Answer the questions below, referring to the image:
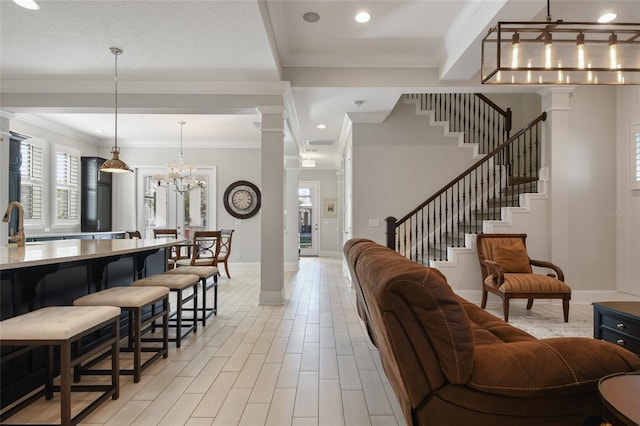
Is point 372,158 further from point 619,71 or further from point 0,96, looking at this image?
point 0,96

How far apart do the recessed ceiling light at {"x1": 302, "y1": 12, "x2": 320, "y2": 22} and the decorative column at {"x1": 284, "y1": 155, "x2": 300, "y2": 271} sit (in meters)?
4.30

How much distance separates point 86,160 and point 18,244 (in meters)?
5.35

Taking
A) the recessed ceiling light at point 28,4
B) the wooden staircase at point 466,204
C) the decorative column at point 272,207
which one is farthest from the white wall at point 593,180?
the recessed ceiling light at point 28,4

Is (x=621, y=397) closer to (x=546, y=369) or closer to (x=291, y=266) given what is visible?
(x=546, y=369)

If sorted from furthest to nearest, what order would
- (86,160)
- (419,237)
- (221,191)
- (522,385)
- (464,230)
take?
(221,191) → (86,160) → (419,237) → (464,230) → (522,385)

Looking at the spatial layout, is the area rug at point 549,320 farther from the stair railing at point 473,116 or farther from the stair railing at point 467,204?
the stair railing at point 473,116

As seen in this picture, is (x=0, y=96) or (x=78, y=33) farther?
(x=0, y=96)

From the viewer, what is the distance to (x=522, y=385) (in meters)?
1.33

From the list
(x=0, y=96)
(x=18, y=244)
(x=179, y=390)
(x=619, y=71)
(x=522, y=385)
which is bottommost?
(x=179, y=390)

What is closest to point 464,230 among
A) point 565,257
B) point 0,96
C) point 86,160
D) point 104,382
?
point 565,257

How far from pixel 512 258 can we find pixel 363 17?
3.28m

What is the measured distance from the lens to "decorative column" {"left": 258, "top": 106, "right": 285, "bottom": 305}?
4.64 meters

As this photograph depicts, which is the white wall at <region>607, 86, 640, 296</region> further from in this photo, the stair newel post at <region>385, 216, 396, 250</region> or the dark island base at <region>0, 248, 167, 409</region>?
the dark island base at <region>0, 248, 167, 409</region>

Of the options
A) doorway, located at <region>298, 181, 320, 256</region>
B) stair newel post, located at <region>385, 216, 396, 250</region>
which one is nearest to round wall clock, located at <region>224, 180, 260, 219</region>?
doorway, located at <region>298, 181, 320, 256</region>
